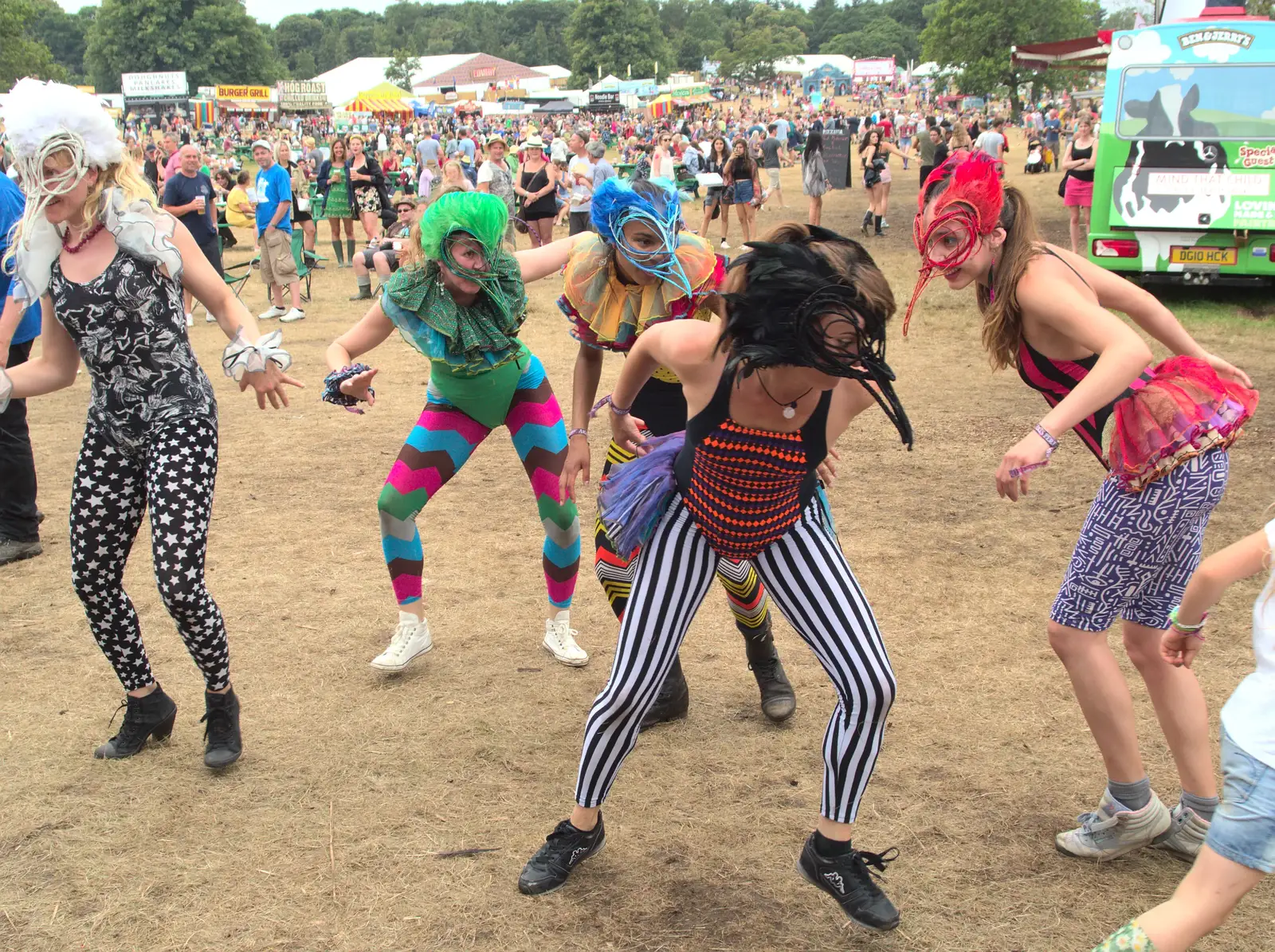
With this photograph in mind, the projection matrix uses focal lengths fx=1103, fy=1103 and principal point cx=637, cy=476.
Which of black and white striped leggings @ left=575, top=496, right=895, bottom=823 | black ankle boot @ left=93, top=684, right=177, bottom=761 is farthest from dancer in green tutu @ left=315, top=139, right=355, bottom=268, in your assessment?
black and white striped leggings @ left=575, top=496, right=895, bottom=823

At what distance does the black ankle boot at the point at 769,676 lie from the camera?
4137mm

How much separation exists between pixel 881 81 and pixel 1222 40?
9235cm

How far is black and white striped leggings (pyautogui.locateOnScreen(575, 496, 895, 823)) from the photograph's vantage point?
2.85 metres

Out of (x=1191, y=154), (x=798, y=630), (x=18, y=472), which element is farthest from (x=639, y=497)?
(x=1191, y=154)

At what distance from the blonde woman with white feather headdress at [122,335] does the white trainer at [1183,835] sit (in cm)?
298

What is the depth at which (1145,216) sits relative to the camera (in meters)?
11.4

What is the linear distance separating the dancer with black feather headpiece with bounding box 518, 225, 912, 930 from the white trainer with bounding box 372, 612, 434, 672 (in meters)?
1.60

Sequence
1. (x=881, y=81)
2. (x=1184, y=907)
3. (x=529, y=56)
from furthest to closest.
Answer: (x=529, y=56)
(x=881, y=81)
(x=1184, y=907)

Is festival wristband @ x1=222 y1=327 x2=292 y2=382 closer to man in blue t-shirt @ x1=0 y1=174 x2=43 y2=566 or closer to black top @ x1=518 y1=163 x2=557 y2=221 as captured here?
man in blue t-shirt @ x1=0 y1=174 x2=43 y2=566

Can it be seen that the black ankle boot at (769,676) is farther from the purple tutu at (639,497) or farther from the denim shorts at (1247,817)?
the denim shorts at (1247,817)

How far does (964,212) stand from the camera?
10.2 ft

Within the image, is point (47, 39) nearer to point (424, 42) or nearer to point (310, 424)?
point (424, 42)

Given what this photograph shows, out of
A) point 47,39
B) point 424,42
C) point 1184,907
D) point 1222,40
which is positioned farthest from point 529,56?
point 1184,907

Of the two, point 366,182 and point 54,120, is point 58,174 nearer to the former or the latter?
point 54,120
